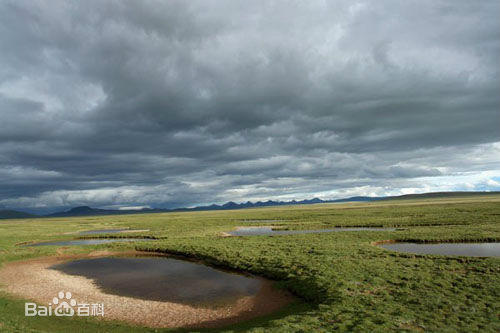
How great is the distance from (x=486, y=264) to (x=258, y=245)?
3017cm

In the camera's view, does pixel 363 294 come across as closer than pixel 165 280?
Yes

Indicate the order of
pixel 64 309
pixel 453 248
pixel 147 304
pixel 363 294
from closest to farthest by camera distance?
1. pixel 363 294
2. pixel 64 309
3. pixel 147 304
4. pixel 453 248

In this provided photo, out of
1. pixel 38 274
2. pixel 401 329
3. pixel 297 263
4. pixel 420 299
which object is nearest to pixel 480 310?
pixel 420 299

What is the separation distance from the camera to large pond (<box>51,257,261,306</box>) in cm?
2747

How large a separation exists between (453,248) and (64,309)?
5004 cm

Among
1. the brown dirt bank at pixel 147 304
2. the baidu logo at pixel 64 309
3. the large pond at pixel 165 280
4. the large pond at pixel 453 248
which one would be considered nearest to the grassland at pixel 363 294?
the baidu logo at pixel 64 309

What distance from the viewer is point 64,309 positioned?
2414 centimetres

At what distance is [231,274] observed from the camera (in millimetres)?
34531

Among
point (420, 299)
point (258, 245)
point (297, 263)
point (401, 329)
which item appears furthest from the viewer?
point (258, 245)

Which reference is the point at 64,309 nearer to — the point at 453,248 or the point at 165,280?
the point at 165,280

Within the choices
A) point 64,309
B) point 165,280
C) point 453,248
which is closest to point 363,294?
point 165,280

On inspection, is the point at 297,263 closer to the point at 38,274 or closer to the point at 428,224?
the point at 38,274

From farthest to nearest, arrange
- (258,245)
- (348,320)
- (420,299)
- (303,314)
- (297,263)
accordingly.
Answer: (258,245) → (297,263) → (420,299) → (303,314) → (348,320)

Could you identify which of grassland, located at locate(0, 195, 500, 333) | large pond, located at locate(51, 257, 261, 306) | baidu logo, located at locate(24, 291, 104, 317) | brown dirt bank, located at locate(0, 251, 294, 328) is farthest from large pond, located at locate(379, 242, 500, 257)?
baidu logo, located at locate(24, 291, 104, 317)
